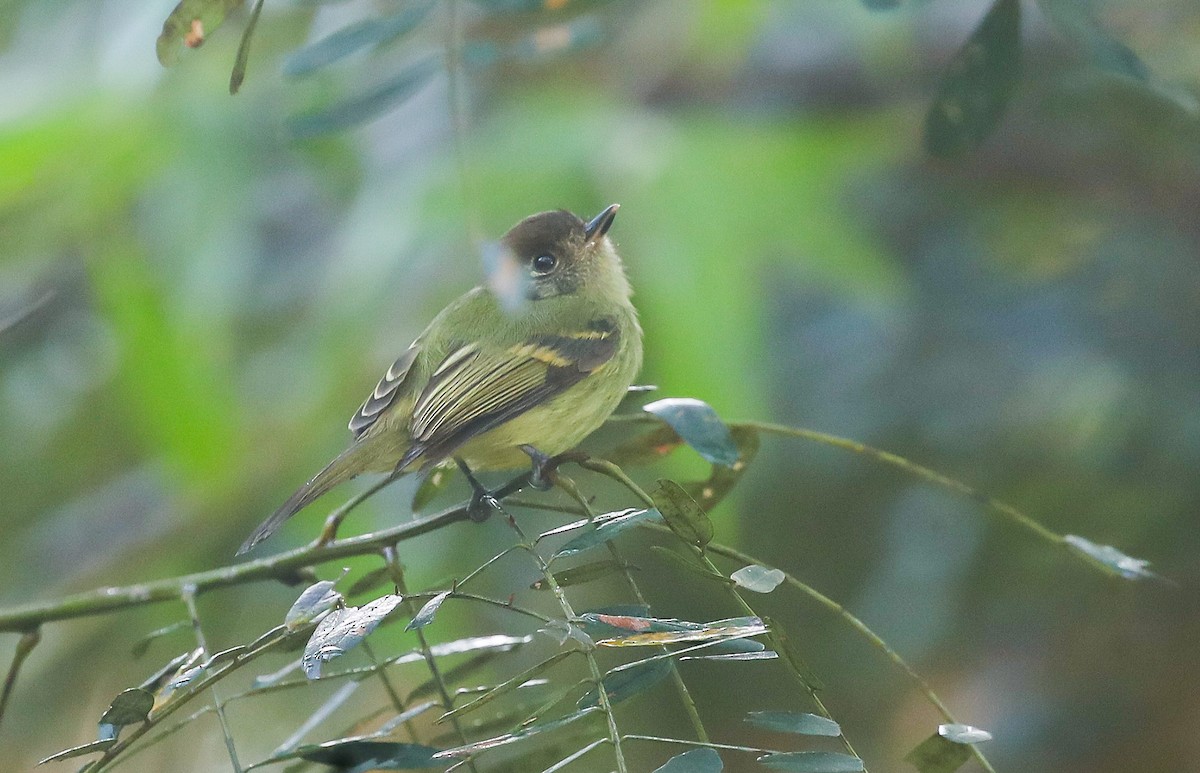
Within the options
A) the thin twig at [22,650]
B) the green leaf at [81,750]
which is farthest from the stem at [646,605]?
the thin twig at [22,650]

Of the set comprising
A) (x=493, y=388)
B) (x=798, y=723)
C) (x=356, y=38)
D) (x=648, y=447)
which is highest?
(x=356, y=38)

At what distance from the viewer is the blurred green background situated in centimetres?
239

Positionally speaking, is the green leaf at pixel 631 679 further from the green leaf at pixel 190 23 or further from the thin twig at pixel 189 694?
the green leaf at pixel 190 23

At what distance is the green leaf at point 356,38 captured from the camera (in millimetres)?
1527

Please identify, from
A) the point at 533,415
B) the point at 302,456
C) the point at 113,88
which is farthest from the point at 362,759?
the point at 113,88

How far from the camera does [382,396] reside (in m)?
1.83

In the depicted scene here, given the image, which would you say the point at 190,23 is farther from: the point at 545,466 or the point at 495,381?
the point at 495,381

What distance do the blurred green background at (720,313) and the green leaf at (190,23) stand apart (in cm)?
119

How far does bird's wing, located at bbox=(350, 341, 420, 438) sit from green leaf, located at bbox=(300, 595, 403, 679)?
799 millimetres

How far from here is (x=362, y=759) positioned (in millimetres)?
1121

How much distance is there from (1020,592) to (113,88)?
224 centimetres

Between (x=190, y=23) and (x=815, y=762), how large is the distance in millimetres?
844

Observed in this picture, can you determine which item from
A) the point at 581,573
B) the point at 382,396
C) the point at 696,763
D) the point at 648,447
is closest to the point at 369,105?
the point at 382,396

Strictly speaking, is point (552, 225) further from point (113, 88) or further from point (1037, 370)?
point (1037, 370)
